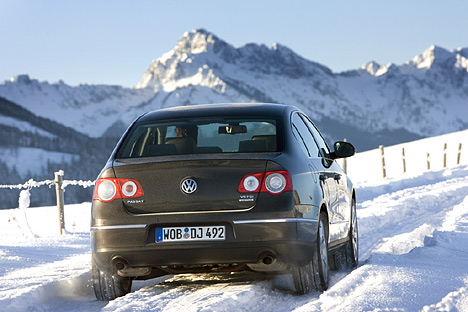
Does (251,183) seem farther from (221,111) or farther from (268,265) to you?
(221,111)

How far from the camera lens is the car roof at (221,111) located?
586 centimetres

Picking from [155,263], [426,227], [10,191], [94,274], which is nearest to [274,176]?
[155,263]

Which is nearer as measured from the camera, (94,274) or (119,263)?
(119,263)

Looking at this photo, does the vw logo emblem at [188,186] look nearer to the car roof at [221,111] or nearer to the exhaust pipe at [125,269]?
the exhaust pipe at [125,269]

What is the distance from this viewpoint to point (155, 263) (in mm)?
5176

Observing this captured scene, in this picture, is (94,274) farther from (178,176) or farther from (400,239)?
(400,239)

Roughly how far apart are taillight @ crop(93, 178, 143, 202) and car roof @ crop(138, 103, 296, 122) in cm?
85

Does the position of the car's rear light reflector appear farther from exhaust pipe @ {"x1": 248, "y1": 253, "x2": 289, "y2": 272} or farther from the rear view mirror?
the rear view mirror

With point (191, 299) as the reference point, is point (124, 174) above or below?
above

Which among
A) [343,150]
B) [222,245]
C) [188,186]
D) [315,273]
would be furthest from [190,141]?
[343,150]

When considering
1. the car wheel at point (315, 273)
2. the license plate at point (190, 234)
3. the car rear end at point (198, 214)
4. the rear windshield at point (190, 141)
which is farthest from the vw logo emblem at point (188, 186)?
the car wheel at point (315, 273)

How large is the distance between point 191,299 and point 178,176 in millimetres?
929

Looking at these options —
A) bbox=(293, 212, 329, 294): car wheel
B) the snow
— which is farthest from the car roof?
the snow

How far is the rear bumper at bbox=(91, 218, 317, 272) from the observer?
Result: 5070 millimetres
